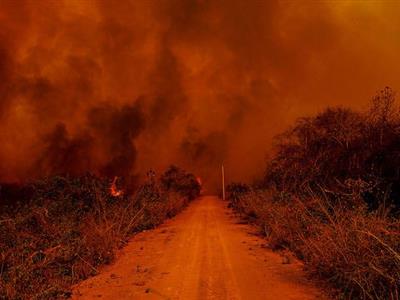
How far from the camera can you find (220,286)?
9.27 meters

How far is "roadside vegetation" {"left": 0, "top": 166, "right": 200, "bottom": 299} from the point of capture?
30.1ft

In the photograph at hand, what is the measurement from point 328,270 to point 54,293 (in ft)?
17.3

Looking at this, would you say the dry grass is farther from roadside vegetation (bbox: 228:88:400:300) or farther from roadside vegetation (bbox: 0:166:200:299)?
roadside vegetation (bbox: 0:166:200:299)

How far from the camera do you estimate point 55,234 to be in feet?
40.6

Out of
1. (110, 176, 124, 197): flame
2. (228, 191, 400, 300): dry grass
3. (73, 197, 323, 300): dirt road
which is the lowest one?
(73, 197, 323, 300): dirt road

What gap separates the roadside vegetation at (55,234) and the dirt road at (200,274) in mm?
565

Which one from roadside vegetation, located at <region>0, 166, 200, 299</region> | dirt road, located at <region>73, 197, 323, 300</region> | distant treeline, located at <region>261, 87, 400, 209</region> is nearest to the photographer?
dirt road, located at <region>73, 197, 323, 300</region>

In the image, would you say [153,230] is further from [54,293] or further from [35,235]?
→ [54,293]

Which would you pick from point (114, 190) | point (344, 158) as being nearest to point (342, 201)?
point (344, 158)

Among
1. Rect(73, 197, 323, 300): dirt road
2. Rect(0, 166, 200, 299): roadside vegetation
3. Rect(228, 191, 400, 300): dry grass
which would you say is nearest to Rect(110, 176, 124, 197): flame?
Rect(0, 166, 200, 299): roadside vegetation

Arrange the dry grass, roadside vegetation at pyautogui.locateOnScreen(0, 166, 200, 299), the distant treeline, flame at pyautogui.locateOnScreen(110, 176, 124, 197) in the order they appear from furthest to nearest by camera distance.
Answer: flame at pyautogui.locateOnScreen(110, 176, 124, 197), the distant treeline, roadside vegetation at pyautogui.locateOnScreen(0, 166, 200, 299), the dry grass

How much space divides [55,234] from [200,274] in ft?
14.0

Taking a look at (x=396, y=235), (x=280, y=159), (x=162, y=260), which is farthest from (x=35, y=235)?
(x=280, y=159)

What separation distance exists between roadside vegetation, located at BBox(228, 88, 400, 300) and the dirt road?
74 centimetres
